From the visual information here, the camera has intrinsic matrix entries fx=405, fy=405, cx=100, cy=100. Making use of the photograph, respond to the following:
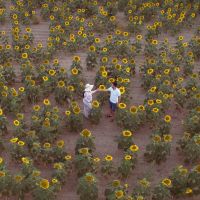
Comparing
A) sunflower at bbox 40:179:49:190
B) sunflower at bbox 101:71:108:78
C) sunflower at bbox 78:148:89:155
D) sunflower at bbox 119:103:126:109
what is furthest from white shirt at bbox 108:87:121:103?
sunflower at bbox 40:179:49:190

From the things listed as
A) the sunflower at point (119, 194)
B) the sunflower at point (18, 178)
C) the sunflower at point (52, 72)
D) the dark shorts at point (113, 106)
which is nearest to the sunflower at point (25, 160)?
the sunflower at point (18, 178)

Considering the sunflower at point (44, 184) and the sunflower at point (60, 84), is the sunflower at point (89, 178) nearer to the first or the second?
the sunflower at point (44, 184)

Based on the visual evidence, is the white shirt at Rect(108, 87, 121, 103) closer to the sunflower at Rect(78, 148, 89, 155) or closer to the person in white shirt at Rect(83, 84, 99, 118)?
the person in white shirt at Rect(83, 84, 99, 118)

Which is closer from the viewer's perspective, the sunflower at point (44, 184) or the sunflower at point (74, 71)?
the sunflower at point (44, 184)

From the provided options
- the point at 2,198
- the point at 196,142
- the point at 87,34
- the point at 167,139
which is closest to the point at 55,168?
the point at 2,198

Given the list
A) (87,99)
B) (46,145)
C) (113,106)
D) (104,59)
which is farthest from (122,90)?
(46,145)

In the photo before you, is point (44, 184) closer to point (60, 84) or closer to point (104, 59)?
point (60, 84)

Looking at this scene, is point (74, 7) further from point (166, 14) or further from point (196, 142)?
point (196, 142)

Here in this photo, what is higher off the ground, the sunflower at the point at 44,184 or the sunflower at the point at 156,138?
the sunflower at the point at 156,138
